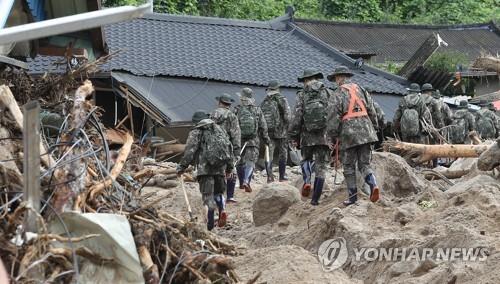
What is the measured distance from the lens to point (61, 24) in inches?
226

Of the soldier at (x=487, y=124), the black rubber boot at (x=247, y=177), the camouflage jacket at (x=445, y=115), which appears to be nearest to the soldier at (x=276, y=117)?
the black rubber boot at (x=247, y=177)

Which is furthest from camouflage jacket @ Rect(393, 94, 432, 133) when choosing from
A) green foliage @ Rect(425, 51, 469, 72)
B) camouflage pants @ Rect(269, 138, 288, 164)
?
green foliage @ Rect(425, 51, 469, 72)

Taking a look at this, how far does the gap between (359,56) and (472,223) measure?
792 inches

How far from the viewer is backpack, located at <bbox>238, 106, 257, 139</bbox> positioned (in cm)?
1912

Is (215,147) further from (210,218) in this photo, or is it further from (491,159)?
(491,159)

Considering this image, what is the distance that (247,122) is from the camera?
19.1m

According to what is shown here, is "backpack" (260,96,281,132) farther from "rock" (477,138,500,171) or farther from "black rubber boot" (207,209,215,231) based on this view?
"rock" (477,138,500,171)

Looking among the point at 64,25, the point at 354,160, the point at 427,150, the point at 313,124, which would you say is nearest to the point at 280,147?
the point at 427,150

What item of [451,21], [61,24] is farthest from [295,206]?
[451,21]

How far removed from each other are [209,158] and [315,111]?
5.34 ft

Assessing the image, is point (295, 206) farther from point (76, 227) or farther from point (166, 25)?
point (166, 25)

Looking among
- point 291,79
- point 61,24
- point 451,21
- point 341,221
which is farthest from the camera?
point 451,21

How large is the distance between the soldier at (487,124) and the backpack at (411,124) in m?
4.20

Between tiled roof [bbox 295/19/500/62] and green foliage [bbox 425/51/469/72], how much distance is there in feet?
4.64
